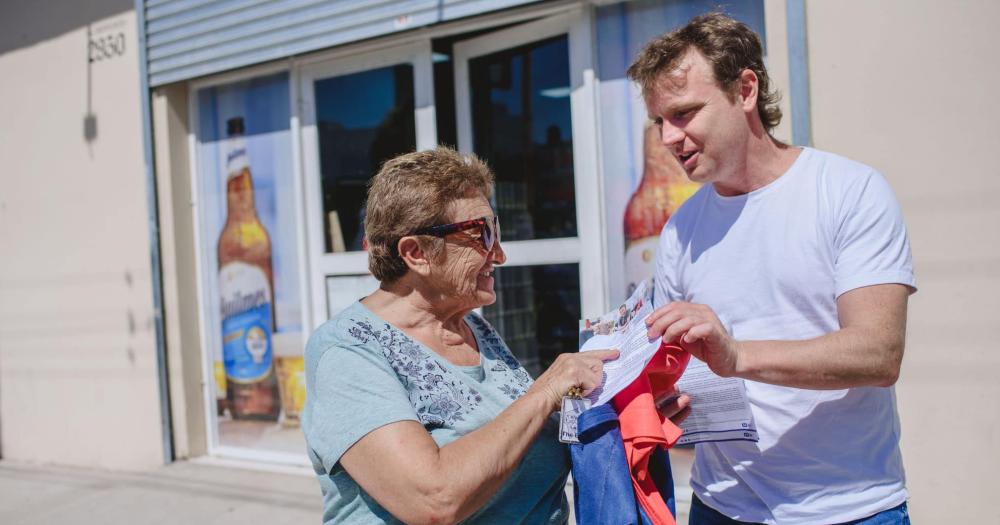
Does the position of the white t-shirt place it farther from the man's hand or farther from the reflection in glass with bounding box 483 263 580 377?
the reflection in glass with bounding box 483 263 580 377

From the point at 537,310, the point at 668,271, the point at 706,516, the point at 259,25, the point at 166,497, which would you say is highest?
the point at 259,25

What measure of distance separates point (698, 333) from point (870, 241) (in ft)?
1.47

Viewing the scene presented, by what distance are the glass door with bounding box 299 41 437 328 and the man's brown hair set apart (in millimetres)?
3371

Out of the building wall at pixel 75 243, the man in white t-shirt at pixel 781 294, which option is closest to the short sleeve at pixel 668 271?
the man in white t-shirt at pixel 781 294

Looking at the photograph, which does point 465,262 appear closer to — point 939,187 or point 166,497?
point 939,187

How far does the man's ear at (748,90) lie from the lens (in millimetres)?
1971

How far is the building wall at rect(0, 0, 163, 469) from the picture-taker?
234 inches

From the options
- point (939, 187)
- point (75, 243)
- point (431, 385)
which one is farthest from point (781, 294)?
point (75, 243)

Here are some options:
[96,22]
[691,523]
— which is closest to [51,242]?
[96,22]

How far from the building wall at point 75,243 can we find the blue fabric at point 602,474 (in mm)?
4870

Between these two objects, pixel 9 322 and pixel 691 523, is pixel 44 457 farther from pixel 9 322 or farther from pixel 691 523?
pixel 691 523

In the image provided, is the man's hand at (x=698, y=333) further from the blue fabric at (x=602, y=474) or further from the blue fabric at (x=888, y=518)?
the blue fabric at (x=888, y=518)

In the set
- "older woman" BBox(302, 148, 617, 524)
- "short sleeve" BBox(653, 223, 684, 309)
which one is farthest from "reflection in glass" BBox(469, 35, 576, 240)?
"older woman" BBox(302, 148, 617, 524)

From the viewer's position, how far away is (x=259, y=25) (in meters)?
5.28
